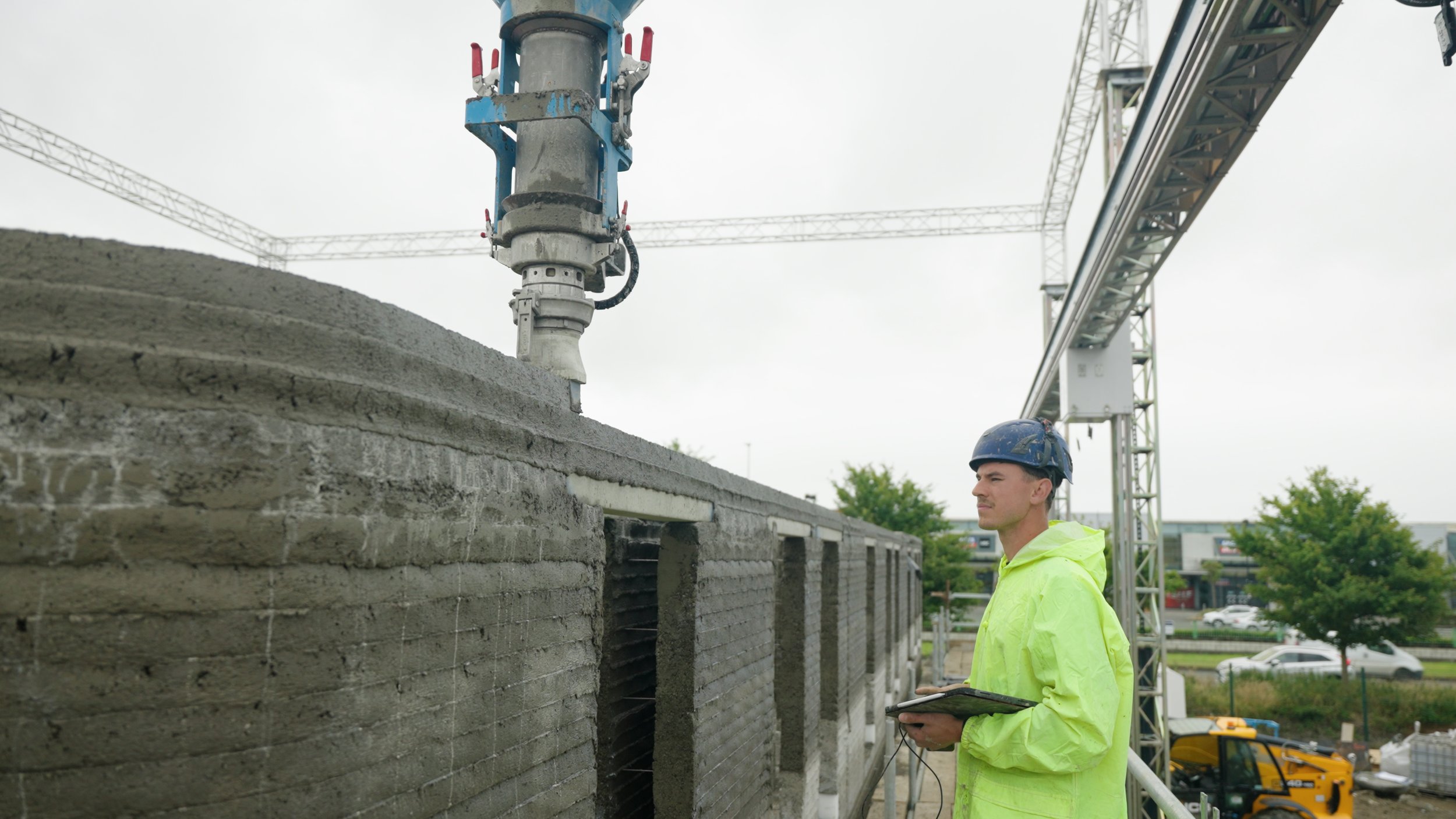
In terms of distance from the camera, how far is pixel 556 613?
302cm

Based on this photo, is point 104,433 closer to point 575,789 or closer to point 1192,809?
point 575,789

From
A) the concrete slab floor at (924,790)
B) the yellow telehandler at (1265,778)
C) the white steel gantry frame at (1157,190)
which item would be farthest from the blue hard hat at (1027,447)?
the yellow telehandler at (1265,778)

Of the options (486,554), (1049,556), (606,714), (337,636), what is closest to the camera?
(337,636)

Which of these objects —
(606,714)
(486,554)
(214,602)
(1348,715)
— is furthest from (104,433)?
(1348,715)

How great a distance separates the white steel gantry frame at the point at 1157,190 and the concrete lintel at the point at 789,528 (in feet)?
14.9

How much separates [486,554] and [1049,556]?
166 cm

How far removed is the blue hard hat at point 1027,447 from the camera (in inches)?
126

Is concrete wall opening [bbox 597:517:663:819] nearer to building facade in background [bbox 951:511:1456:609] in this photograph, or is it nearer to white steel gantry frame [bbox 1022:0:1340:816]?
white steel gantry frame [bbox 1022:0:1340:816]

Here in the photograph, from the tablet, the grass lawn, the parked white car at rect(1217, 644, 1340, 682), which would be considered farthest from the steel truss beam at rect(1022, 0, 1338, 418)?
the grass lawn

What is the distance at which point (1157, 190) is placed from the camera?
377 inches

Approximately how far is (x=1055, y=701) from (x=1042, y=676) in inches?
3.6

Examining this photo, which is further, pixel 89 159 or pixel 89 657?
pixel 89 159

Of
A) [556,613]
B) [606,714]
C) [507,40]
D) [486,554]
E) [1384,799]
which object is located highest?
[507,40]

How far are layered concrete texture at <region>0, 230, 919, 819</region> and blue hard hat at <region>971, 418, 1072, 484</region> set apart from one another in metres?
1.38
